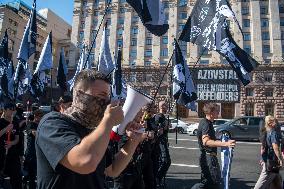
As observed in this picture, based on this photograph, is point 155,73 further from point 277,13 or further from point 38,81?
point 38,81

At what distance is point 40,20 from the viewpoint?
A: 76.2 m

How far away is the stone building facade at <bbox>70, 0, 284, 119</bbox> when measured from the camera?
159ft

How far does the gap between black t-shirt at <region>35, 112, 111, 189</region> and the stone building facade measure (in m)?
46.5

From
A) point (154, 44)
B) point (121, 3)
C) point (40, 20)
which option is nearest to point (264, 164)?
point (154, 44)

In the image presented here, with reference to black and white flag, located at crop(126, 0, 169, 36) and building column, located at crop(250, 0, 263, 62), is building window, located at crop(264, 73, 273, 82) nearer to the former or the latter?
building column, located at crop(250, 0, 263, 62)

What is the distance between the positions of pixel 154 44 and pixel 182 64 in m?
46.1

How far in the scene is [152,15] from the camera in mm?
6613

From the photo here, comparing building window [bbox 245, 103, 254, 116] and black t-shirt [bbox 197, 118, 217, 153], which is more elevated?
black t-shirt [bbox 197, 118, 217, 153]

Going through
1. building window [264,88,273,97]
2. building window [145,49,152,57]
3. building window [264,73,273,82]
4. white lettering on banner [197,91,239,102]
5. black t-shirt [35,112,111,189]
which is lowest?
black t-shirt [35,112,111,189]

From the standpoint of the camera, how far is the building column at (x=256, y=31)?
50.5 meters

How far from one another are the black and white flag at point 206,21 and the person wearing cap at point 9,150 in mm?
4268

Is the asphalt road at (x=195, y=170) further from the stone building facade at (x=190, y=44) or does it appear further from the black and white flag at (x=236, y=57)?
the stone building facade at (x=190, y=44)

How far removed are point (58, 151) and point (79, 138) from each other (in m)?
0.13

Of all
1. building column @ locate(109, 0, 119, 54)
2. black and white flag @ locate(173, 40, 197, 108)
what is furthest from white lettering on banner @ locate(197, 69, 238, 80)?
black and white flag @ locate(173, 40, 197, 108)
